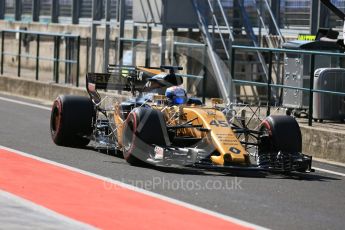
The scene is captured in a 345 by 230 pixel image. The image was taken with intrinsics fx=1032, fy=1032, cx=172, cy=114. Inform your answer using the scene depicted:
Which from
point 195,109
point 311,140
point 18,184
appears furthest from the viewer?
point 311,140

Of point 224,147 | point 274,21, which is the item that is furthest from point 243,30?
point 224,147

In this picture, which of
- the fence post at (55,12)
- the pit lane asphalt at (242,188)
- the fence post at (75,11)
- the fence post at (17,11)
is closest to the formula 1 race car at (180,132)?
the pit lane asphalt at (242,188)

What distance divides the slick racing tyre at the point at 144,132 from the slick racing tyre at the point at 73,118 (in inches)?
69.2

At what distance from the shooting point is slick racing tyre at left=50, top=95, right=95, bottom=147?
1488 centimetres

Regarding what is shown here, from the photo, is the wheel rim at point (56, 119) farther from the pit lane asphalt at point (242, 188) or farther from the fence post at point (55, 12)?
the fence post at point (55, 12)

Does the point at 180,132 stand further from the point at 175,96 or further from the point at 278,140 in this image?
the point at 278,140

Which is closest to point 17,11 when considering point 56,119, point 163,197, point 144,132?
point 56,119

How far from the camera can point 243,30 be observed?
24.7 meters

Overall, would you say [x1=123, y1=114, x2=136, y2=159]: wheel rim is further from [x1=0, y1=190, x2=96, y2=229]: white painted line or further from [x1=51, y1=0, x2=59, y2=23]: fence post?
[x1=51, y1=0, x2=59, y2=23]: fence post

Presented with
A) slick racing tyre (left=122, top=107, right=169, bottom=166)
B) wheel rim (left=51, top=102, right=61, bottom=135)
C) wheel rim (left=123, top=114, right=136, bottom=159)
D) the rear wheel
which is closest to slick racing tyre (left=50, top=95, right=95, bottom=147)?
wheel rim (left=51, top=102, right=61, bottom=135)

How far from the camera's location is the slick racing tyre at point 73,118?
48.8 feet

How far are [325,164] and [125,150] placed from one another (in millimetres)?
3209

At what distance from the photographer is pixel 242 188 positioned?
11.9m

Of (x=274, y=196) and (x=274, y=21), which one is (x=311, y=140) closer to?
(x=274, y=196)
